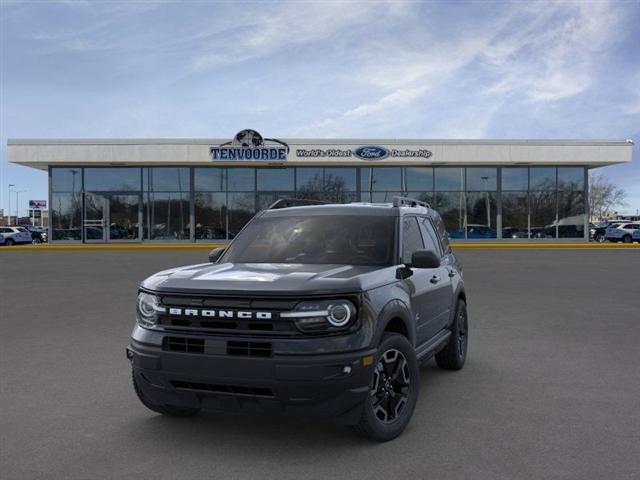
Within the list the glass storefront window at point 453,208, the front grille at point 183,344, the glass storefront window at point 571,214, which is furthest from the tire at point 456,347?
the glass storefront window at point 571,214

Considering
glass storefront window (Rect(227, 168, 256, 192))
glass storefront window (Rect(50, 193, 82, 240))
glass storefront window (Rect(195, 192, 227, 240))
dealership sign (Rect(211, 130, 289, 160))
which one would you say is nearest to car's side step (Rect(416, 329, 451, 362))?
dealership sign (Rect(211, 130, 289, 160))

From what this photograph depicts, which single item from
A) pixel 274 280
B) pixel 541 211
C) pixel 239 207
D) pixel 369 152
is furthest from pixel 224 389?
pixel 541 211

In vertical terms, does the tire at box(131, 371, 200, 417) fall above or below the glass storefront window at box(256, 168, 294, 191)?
below

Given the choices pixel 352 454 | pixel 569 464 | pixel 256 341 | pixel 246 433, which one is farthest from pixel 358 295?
pixel 569 464

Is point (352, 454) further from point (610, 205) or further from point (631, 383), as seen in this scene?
point (610, 205)

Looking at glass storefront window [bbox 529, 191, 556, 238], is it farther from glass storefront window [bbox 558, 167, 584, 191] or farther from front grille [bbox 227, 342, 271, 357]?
front grille [bbox 227, 342, 271, 357]

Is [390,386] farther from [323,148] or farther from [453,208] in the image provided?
[453,208]

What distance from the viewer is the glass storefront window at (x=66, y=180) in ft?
125

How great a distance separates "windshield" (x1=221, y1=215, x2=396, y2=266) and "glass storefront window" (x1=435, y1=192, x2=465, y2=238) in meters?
33.9

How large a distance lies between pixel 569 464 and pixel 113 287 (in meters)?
12.3

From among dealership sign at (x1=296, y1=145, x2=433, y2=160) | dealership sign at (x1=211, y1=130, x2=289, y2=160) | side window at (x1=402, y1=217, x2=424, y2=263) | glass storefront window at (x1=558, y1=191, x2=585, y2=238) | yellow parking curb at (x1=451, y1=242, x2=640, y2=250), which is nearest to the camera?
side window at (x1=402, y1=217, x2=424, y2=263)

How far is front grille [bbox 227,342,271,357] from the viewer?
389cm

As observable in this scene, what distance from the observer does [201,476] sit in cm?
375

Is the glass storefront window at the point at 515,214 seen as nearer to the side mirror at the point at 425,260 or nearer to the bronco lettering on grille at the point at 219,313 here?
the side mirror at the point at 425,260
